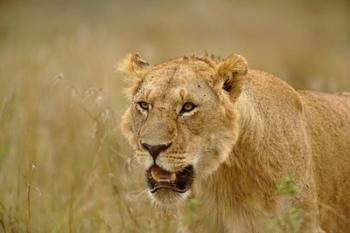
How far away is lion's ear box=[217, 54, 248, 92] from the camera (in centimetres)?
594

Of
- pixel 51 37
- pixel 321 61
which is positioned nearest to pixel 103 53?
pixel 51 37

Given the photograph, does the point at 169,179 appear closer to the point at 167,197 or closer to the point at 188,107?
the point at 167,197

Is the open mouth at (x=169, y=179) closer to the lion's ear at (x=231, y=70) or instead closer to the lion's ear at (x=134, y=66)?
the lion's ear at (x=231, y=70)

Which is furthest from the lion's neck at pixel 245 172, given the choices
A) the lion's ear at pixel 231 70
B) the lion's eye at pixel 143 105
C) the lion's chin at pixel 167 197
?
the lion's eye at pixel 143 105

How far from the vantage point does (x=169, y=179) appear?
5719mm

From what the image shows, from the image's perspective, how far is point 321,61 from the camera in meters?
16.4

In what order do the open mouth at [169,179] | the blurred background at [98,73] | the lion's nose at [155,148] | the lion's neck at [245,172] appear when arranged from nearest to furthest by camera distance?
the lion's nose at [155,148] < the open mouth at [169,179] < the lion's neck at [245,172] < the blurred background at [98,73]

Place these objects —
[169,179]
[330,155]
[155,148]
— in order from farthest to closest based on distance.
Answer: [330,155] < [169,179] < [155,148]

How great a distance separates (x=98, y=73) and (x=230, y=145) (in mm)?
7063

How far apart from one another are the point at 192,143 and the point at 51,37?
11.3 meters

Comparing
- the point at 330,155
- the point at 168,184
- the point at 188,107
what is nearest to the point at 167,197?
the point at 168,184

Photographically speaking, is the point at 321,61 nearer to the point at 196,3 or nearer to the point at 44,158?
the point at 196,3

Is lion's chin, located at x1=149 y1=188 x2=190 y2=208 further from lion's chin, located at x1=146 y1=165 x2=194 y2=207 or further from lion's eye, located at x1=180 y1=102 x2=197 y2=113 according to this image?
lion's eye, located at x1=180 y1=102 x2=197 y2=113

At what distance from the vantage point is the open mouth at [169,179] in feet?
18.7
